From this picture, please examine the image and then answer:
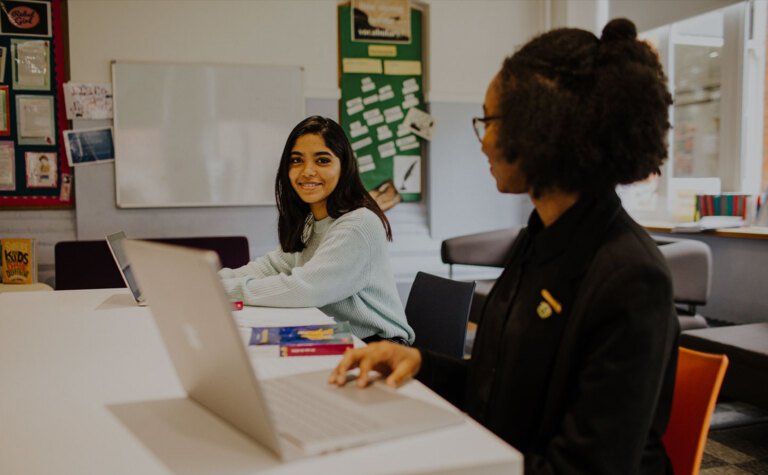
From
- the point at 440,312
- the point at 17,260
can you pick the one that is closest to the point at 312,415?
the point at 440,312

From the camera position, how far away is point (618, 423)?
2.77ft

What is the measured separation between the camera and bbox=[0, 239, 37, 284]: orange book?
151 inches

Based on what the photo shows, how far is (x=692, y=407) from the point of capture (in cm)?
105

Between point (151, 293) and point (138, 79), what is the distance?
3.61m

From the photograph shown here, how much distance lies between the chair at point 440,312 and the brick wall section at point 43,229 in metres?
2.88

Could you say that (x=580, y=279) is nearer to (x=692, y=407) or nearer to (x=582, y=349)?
(x=582, y=349)

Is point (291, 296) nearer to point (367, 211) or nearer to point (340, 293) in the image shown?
point (340, 293)

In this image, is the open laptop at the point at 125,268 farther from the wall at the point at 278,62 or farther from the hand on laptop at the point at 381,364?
the wall at the point at 278,62

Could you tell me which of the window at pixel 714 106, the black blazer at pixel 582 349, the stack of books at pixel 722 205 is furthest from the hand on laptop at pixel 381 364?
the stack of books at pixel 722 205

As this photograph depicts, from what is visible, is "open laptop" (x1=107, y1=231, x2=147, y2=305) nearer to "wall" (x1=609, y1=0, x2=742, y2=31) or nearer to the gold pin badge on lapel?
the gold pin badge on lapel

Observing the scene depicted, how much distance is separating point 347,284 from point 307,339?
1.85ft

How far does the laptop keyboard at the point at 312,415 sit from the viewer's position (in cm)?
80

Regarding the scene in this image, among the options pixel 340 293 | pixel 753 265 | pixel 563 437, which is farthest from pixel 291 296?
pixel 753 265

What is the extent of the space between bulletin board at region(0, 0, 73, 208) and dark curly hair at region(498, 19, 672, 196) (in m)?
3.81
